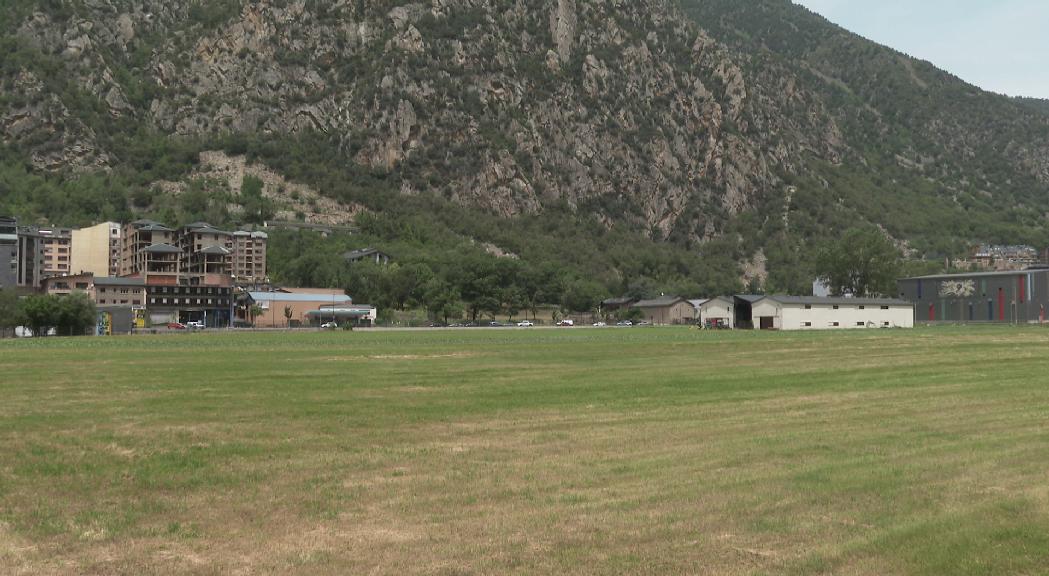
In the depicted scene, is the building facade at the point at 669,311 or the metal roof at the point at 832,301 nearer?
the metal roof at the point at 832,301

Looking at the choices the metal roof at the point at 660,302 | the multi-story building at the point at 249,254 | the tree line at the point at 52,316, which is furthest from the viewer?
the multi-story building at the point at 249,254

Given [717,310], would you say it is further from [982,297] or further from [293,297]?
[293,297]

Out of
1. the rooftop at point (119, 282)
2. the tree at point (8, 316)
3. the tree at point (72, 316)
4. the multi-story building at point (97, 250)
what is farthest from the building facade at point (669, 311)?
the multi-story building at point (97, 250)

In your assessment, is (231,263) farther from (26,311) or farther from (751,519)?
(751,519)

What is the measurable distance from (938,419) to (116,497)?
1599 cm

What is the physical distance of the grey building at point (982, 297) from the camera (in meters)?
102

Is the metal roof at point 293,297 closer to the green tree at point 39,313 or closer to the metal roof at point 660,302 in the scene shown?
the green tree at point 39,313

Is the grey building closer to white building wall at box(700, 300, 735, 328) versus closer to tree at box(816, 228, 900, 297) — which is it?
tree at box(816, 228, 900, 297)

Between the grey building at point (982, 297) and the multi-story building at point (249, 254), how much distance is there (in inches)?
4901

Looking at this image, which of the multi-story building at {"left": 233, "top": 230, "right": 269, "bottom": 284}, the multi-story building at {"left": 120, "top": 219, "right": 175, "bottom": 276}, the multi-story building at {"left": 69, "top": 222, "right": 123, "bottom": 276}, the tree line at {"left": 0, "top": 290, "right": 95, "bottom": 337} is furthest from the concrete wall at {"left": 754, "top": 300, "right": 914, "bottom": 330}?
the multi-story building at {"left": 69, "top": 222, "right": 123, "bottom": 276}

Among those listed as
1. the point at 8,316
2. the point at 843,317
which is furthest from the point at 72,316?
the point at 843,317

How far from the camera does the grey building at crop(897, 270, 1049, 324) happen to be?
336 feet

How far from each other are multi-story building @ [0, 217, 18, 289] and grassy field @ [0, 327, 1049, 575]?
16421cm

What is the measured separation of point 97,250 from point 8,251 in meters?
19.0
